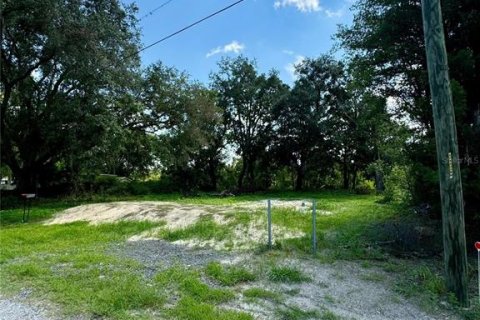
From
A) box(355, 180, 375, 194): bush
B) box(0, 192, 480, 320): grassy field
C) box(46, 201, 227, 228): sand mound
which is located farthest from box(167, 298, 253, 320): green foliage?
box(355, 180, 375, 194): bush

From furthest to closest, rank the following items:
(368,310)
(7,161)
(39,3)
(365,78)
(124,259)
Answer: (7,161)
(39,3)
(365,78)
(124,259)
(368,310)

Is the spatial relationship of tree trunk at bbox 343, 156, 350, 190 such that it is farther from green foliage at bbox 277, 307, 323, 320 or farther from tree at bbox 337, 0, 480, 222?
green foliage at bbox 277, 307, 323, 320

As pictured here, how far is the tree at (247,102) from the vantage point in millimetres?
23797

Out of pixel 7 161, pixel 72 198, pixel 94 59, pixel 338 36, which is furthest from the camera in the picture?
pixel 72 198

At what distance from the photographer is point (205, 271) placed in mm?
4957

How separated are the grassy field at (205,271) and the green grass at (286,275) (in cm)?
1

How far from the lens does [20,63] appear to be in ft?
42.9

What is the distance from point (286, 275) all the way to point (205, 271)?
1.04 m

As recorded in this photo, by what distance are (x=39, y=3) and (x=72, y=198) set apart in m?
8.21

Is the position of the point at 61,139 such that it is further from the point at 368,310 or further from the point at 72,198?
the point at 368,310

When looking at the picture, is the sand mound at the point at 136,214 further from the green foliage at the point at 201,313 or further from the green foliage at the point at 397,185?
the green foliage at the point at 397,185

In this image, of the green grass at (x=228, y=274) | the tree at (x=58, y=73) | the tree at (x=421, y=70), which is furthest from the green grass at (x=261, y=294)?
the tree at (x=58, y=73)

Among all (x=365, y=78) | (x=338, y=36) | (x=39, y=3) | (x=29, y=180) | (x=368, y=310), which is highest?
(x=39, y=3)

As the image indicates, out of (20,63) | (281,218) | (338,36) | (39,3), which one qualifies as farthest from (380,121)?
(20,63)
